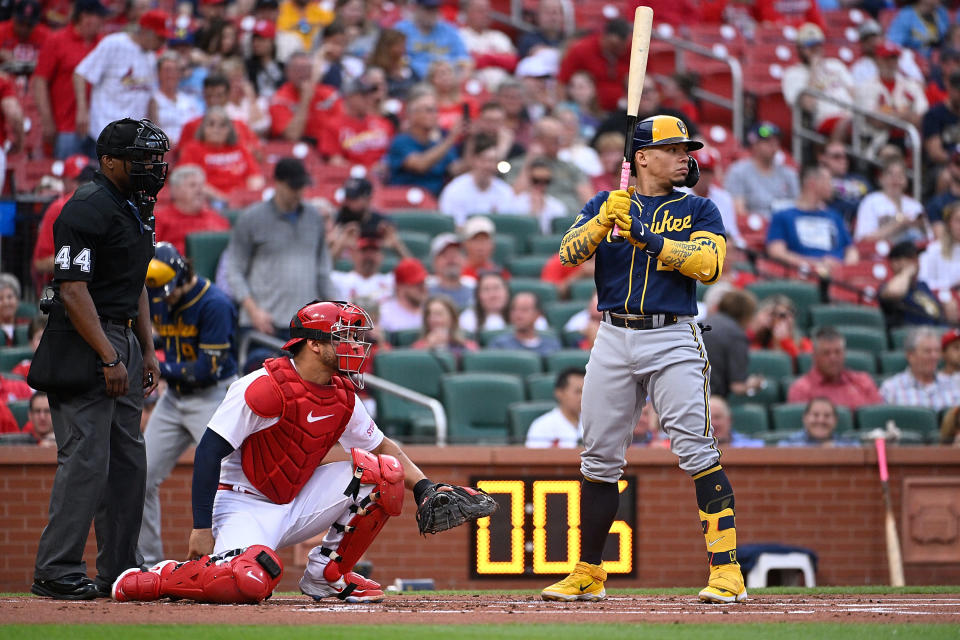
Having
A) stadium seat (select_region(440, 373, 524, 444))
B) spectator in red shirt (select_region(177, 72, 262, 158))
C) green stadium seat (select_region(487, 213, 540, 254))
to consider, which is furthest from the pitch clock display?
spectator in red shirt (select_region(177, 72, 262, 158))

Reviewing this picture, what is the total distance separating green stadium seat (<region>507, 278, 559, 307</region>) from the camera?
36.6 feet

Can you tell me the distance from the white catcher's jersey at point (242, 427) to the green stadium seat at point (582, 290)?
18.3 feet

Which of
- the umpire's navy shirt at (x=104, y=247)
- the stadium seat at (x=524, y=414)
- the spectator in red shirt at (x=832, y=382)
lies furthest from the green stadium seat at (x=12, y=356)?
the spectator in red shirt at (x=832, y=382)

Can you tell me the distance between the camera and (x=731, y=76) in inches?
634

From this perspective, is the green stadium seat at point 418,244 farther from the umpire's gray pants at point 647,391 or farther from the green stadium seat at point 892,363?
the umpire's gray pants at point 647,391

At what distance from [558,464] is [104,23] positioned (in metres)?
6.41

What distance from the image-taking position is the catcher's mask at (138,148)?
234 inches

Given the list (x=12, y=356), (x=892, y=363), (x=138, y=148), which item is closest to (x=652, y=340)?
(x=138, y=148)

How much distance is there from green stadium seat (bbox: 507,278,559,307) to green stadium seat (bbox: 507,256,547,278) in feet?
1.57

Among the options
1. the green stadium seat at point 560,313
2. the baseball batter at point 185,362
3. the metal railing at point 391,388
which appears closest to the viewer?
the baseball batter at point 185,362

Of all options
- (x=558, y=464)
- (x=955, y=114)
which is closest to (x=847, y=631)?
(x=558, y=464)

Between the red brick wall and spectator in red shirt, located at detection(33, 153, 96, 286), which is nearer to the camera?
the red brick wall

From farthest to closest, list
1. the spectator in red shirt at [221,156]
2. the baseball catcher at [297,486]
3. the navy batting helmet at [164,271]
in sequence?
the spectator in red shirt at [221,156]
the navy batting helmet at [164,271]
the baseball catcher at [297,486]

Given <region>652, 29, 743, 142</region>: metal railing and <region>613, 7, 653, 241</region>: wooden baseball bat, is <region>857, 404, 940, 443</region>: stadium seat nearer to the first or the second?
<region>613, 7, 653, 241</region>: wooden baseball bat
